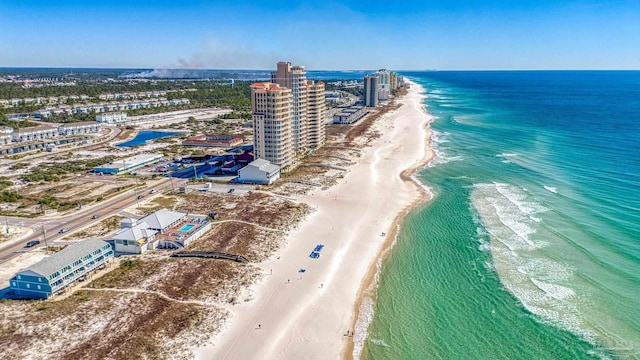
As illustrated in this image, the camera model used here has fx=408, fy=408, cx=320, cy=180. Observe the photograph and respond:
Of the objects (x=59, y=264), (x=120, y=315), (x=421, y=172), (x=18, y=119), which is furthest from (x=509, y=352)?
(x=18, y=119)

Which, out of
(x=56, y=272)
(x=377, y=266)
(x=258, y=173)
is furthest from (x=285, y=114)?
(x=56, y=272)

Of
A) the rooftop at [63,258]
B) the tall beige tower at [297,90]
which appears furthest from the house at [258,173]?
the rooftop at [63,258]

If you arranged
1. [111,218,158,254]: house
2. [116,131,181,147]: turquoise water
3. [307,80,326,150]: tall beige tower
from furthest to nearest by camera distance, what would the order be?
[116,131,181,147]: turquoise water, [307,80,326,150]: tall beige tower, [111,218,158,254]: house

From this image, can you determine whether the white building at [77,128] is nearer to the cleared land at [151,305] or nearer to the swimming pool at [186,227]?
the cleared land at [151,305]

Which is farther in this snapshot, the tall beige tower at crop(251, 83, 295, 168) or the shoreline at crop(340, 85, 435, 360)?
the tall beige tower at crop(251, 83, 295, 168)

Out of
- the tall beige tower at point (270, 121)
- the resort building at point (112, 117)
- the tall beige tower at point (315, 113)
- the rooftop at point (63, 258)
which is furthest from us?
the resort building at point (112, 117)

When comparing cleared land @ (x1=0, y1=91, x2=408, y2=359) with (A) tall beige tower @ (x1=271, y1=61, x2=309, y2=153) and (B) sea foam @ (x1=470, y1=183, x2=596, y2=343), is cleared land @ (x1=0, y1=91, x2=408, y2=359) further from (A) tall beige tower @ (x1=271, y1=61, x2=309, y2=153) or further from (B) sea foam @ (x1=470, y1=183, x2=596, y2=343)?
(A) tall beige tower @ (x1=271, y1=61, x2=309, y2=153)

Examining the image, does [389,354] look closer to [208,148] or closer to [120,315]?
[120,315]

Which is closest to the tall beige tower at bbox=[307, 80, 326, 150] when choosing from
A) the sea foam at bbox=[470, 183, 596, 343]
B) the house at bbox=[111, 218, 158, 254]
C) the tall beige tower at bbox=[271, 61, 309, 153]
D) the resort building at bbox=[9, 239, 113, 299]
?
the tall beige tower at bbox=[271, 61, 309, 153]
